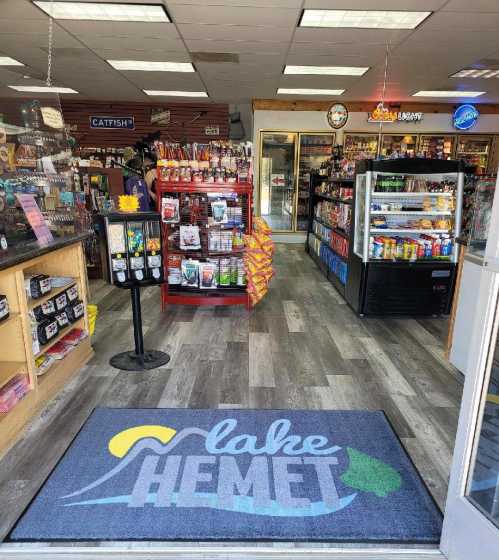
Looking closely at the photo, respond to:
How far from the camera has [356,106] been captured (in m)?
9.41

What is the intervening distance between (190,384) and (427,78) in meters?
6.85

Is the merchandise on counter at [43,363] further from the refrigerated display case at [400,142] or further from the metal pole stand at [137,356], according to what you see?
the refrigerated display case at [400,142]

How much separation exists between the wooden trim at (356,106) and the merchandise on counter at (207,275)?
6.04m

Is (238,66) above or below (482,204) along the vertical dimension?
above

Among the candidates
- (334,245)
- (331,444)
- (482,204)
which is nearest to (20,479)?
(331,444)

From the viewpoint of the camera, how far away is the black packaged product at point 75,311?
10.3 ft

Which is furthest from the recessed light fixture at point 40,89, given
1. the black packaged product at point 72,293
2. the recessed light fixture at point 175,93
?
the black packaged product at point 72,293

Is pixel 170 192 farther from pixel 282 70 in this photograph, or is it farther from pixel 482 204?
pixel 282 70

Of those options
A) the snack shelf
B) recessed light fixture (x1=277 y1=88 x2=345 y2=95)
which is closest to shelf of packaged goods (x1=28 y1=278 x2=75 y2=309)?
the snack shelf

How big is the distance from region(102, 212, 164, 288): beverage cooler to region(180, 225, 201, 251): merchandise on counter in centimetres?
137

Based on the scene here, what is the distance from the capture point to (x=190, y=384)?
9.95 ft

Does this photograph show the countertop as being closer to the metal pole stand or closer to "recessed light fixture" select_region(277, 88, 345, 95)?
the metal pole stand

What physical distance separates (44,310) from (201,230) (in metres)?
2.21

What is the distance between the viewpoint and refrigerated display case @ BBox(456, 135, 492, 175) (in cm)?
979
